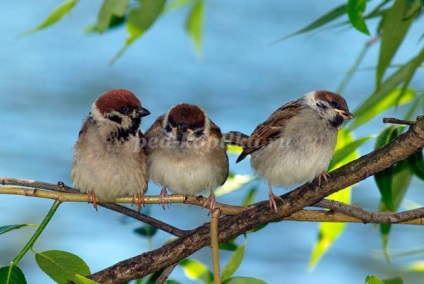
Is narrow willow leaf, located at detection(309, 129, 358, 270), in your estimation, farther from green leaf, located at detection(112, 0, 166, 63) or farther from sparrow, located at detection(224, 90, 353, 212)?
green leaf, located at detection(112, 0, 166, 63)

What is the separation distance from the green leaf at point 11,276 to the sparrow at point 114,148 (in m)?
0.56

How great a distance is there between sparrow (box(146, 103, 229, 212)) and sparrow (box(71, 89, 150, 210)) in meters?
0.07

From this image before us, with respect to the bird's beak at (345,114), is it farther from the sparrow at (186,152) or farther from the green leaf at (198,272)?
the green leaf at (198,272)

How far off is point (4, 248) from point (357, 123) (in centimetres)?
359

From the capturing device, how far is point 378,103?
1.70 m

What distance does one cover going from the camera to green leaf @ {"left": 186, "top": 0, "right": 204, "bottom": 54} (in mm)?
2020

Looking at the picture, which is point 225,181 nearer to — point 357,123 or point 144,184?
point 144,184

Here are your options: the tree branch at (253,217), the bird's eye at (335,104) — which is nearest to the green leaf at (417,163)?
the bird's eye at (335,104)

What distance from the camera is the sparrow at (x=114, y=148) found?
1763mm

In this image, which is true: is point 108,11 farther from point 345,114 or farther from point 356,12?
point 345,114

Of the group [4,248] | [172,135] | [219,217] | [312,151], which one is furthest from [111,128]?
[4,248]

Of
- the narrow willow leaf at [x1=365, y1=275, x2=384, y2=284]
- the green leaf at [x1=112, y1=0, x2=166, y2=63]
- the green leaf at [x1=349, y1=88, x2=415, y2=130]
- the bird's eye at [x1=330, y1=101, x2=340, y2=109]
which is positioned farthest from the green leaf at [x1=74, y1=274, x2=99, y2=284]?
the bird's eye at [x1=330, y1=101, x2=340, y2=109]

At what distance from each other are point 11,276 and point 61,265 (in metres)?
0.07

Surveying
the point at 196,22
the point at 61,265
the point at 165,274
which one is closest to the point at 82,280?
the point at 61,265
